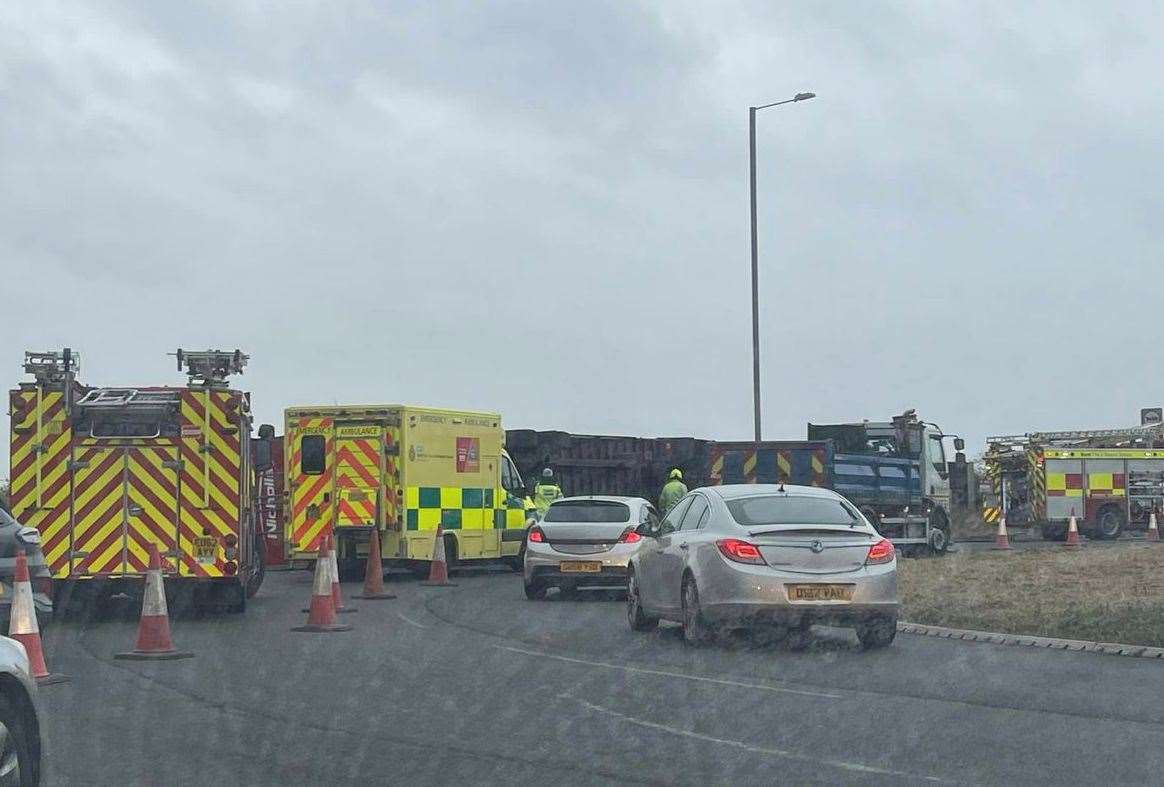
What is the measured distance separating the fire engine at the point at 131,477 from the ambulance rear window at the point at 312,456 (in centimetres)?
725

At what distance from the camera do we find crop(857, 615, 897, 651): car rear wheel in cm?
1478

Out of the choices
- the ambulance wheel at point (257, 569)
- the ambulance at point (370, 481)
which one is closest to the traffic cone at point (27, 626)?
the ambulance wheel at point (257, 569)

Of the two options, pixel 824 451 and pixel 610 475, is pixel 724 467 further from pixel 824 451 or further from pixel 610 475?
pixel 610 475

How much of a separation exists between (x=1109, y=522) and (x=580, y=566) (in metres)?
27.1

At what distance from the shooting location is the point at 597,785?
7855mm

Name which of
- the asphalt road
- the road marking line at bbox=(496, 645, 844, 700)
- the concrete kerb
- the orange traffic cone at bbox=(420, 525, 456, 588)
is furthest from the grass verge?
the orange traffic cone at bbox=(420, 525, 456, 588)

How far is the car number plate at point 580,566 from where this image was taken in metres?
21.2

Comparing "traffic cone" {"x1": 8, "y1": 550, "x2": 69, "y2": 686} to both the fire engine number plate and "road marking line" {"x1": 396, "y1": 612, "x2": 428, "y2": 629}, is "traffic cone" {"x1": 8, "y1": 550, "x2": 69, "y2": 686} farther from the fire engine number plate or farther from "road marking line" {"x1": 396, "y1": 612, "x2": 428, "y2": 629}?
the fire engine number plate

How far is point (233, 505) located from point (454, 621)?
2.70 m

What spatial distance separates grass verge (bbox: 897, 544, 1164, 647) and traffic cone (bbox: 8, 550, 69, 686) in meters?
8.68

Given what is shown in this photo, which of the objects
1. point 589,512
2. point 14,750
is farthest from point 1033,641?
point 14,750

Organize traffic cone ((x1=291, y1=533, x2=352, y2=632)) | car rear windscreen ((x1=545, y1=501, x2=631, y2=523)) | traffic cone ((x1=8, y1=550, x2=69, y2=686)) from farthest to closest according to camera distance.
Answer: car rear windscreen ((x1=545, y1=501, x2=631, y2=523)), traffic cone ((x1=291, y1=533, x2=352, y2=632)), traffic cone ((x1=8, y1=550, x2=69, y2=686))

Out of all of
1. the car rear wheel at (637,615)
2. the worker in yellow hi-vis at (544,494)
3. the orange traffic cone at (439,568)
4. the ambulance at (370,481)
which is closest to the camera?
the car rear wheel at (637,615)

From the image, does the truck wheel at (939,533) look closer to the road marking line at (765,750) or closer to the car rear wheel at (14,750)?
the road marking line at (765,750)
